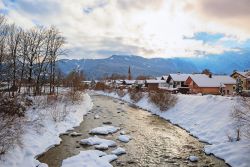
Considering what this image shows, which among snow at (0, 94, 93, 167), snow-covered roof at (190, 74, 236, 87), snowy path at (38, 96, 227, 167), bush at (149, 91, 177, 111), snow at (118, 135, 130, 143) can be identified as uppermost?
snow-covered roof at (190, 74, 236, 87)

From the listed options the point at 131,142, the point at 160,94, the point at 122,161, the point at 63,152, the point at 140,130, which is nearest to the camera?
the point at 122,161

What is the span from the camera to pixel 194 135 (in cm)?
2470

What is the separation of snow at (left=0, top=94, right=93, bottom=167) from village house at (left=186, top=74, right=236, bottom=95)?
49865 millimetres

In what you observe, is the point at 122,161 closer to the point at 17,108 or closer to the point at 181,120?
the point at 17,108

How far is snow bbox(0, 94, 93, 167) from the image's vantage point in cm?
1466

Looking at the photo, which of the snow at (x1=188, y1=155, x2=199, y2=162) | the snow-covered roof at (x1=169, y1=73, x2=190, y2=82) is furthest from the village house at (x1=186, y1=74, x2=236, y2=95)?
→ the snow at (x1=188, y1=155, x2=199, y2=162)

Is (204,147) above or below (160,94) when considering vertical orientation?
below

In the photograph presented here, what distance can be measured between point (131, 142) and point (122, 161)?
515cm

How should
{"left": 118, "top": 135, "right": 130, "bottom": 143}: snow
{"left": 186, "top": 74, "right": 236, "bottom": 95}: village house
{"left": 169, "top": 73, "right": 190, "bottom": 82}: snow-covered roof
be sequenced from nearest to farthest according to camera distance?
{"left": 118, "top": 135, "right": 130, "bottom": 143}: snow, {"left": 186, "top": 74, "right": 236, "bottom": 95}: village house, {"left": 169, "top": 73, "right": 190, "bottom": 82}: snow-covered roof

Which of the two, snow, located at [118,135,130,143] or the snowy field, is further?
snow, located at [118,135,130,143]

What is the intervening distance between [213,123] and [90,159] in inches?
549

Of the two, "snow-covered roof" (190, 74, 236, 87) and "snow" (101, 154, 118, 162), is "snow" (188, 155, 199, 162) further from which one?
"snow-covered roof" (190, 74, 236, 87)

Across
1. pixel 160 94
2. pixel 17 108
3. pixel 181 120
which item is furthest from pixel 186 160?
pixel 160 94

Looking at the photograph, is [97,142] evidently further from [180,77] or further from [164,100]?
[180,77]
